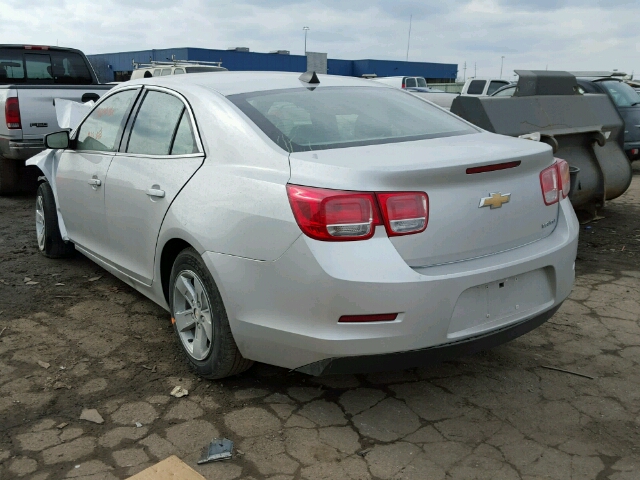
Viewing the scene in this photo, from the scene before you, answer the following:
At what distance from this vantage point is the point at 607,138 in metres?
6.79

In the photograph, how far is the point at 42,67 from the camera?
998 centimetres

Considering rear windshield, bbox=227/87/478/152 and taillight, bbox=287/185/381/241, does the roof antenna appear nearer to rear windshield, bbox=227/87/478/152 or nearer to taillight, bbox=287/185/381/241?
rear windshield, bbox=227/87/478/152

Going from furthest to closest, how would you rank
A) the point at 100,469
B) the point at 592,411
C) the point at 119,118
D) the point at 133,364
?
1. the point at 119,118
2. the point at 133,364
3. the point at 592,411
4. the point at 100,469

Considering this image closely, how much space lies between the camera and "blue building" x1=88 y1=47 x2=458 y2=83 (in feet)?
139

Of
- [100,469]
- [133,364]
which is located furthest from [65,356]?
[100,469]

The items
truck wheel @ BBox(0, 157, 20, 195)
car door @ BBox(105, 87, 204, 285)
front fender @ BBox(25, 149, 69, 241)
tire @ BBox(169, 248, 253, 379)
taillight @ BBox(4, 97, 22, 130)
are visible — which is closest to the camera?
tire @ BBox(169, 248, 253, 379)

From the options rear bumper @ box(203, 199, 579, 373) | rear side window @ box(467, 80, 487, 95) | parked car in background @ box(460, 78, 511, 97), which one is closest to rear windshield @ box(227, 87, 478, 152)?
rear bumper @ box(203, 199, 579, 373)

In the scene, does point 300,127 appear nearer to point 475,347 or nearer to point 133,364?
point 475,347

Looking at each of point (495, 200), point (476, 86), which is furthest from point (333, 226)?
point (476, 86)

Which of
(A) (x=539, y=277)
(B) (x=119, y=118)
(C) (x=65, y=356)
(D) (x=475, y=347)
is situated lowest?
(C) (x=65, y=356)

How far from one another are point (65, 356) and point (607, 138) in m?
5.65

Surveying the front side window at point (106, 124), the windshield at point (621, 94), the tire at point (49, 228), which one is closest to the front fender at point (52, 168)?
the tire at point (49, 228)

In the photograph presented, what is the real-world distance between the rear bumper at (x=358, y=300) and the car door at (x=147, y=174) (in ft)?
2.02

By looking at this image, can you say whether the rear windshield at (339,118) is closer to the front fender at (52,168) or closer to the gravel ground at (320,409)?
the gravel ground at (320,409)
